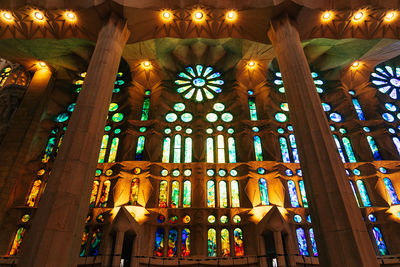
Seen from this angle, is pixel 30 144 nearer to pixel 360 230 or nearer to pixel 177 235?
pixel 177 235

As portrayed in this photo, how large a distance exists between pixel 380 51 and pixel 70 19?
66.2ft

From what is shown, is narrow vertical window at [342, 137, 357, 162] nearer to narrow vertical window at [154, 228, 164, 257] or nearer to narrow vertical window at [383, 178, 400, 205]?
narrow vertical window at [383, 178, 400, 205]

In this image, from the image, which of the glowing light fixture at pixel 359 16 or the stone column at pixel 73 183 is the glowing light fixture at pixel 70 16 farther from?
the glowing light fixture at pixel 359 16

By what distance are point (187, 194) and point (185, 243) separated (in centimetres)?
267

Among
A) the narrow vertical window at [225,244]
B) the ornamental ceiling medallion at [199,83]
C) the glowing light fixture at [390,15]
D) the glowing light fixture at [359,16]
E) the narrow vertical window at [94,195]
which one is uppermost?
the ornamental ceiling medallion at [199,83]

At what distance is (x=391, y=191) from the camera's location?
14859 mm

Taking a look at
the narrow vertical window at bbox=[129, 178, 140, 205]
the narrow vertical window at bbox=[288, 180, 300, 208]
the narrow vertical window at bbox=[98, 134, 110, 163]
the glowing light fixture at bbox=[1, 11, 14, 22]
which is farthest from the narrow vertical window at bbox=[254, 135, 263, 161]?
→ the glowing light fixture at bbox=[1, 11, 14, 22]

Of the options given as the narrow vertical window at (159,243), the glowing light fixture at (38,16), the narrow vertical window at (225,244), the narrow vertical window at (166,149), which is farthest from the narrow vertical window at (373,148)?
the glowing light fixture at (38,16)

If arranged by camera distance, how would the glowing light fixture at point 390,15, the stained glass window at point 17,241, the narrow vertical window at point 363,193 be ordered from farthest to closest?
the narrow vertical window at point 363,193
the stained glass window at point 17,241
the glowing light fixture at point 390,15

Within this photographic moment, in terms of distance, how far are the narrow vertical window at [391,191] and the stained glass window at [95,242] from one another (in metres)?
16.3

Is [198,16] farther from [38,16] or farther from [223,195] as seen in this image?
[223,195]

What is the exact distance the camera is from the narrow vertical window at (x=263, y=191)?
46.7ft

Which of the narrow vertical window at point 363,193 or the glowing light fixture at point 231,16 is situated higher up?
the glowing light fixture at point 231,16

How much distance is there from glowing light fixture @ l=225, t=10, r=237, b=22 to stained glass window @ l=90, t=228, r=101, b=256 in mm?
12725
